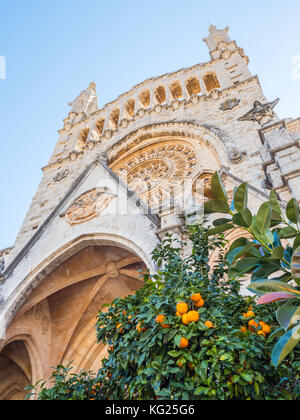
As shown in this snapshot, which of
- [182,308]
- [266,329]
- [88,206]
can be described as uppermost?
[88,206]

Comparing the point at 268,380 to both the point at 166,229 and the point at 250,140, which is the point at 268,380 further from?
the point at 250,140

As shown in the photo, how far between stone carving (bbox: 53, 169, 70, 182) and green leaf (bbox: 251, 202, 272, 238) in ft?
41.3

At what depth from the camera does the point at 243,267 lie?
2311 millimetres

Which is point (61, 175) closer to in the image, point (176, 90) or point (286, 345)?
point (176, 90)

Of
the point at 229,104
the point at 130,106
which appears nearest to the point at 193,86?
the point at 130,106

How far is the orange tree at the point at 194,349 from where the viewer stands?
2.21 meters

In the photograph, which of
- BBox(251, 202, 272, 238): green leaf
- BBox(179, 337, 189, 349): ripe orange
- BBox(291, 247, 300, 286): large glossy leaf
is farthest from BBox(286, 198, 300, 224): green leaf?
BBox(179, 337, 189, 349): ripe orange

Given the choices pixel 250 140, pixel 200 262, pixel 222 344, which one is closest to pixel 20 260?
pixel 200 262

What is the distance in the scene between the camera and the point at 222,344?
7.38ft

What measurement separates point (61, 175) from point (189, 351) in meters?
12.8

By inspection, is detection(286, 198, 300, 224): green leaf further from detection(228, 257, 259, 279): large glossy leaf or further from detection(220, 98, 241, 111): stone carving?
detection(220, 98, 241, 111): stone carving

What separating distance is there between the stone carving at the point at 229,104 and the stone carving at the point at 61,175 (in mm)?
7405

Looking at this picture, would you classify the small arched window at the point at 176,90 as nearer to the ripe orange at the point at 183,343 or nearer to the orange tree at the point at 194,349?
the orange tree at the point at 194,349

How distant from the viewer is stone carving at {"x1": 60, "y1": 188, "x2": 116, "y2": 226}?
787 centimetres
